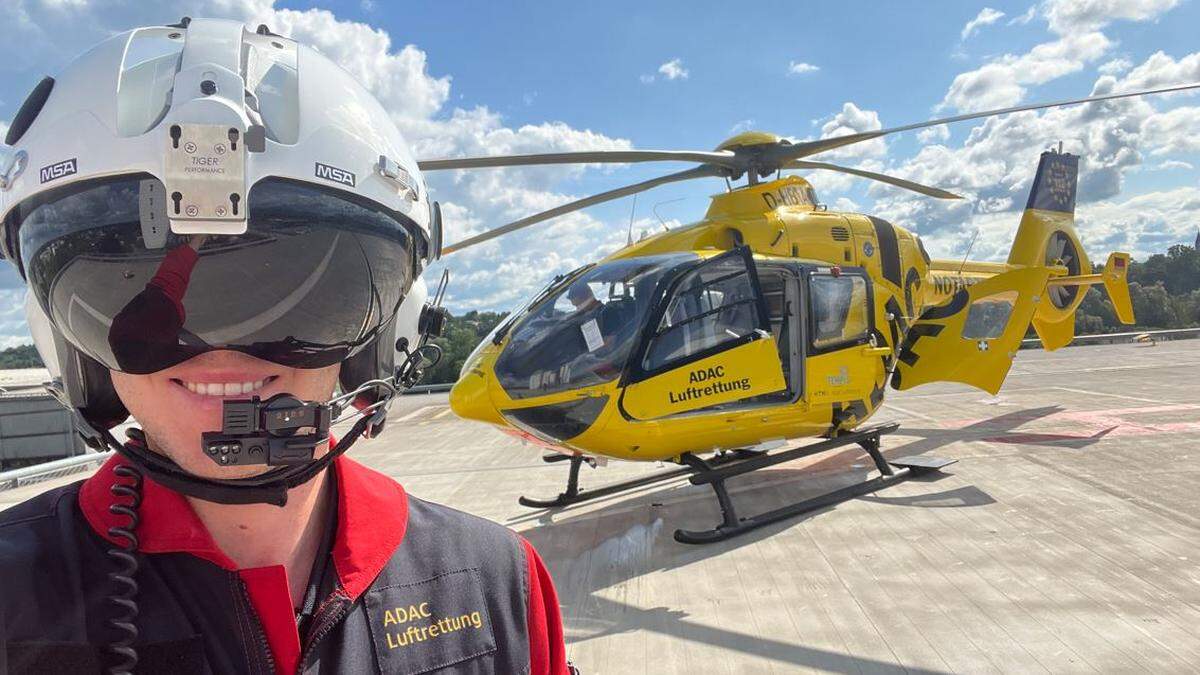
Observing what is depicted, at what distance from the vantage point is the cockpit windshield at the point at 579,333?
5.37 metres

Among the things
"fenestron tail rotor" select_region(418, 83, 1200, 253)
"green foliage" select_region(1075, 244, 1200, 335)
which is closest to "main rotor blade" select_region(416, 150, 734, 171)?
"fenestron tail rotor" select_region(418, 83, 1200, 253)

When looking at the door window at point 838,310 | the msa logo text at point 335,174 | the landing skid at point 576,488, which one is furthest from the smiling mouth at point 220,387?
the door window at point 838,310

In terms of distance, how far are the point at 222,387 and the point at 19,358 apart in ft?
4.66

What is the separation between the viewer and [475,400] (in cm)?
549

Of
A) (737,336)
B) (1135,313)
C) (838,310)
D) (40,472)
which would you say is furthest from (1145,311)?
(40,472)

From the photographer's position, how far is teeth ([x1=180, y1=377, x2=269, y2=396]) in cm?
105

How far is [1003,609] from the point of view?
12.9ft

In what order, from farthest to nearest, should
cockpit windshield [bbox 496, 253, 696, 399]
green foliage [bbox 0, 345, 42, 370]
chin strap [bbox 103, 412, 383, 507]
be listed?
cockpit windshield [bbox 496, 253, 696, 399] → green foliage [bbox 0, 345, 42, 370] → chin strap [bbox 103, 412, 383, 507]

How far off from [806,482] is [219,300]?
6.99 m

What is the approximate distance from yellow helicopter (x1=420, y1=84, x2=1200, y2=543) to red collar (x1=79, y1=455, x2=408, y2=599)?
4004mm

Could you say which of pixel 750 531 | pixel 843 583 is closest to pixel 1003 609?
pixel 843 583

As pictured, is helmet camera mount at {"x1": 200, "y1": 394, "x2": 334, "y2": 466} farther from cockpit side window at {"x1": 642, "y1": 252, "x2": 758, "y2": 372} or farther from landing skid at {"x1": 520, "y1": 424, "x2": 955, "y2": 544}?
landing skid at {"x1": 520, "y1": 424, "x2": 955, "y2": 544}

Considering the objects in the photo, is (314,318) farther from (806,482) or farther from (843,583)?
(806,482)

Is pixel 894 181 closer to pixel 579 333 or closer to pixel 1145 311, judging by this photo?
pixel 579 333
